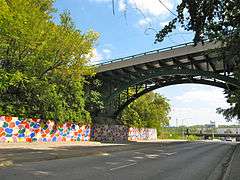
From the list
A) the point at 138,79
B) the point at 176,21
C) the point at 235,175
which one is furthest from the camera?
the point at 138,79

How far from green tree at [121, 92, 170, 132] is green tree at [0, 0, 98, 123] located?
27.2 metres

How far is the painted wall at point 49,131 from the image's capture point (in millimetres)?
28672

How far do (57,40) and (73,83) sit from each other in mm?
6465

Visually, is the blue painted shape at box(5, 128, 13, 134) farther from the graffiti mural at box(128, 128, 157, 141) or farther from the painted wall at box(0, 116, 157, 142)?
the graffiti mural at box(128, 128, 157, 141)

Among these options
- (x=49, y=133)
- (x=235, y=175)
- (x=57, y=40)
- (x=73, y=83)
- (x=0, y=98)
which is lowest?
(x=235, y=175)

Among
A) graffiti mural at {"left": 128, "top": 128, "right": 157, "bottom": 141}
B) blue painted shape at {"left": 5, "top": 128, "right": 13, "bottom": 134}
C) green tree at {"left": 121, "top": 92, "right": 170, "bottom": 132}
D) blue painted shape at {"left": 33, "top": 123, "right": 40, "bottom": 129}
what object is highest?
green tree at {"left": 121, "top": 92, "right": 170, "bottom": 132}

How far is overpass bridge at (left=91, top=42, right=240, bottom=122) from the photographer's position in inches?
1634

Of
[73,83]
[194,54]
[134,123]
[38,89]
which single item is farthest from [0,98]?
[134,123]

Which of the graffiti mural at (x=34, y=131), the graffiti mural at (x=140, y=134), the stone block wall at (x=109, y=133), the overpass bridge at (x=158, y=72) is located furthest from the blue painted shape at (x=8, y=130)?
the graffiti mural at (x=140, y=134)

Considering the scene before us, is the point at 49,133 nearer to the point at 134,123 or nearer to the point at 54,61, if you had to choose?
the point at 54,61

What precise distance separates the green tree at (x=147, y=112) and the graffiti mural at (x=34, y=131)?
79.6ft

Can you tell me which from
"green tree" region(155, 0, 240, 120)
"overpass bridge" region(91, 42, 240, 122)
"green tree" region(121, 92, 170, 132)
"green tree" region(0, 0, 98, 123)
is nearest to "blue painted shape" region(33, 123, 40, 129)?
"green tree" region(0, 0, 98, 123)

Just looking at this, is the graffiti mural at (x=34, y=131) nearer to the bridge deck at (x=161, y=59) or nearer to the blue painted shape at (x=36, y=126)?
the blue painted shape at (x=36, y=126)

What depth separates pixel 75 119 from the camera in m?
38.8
